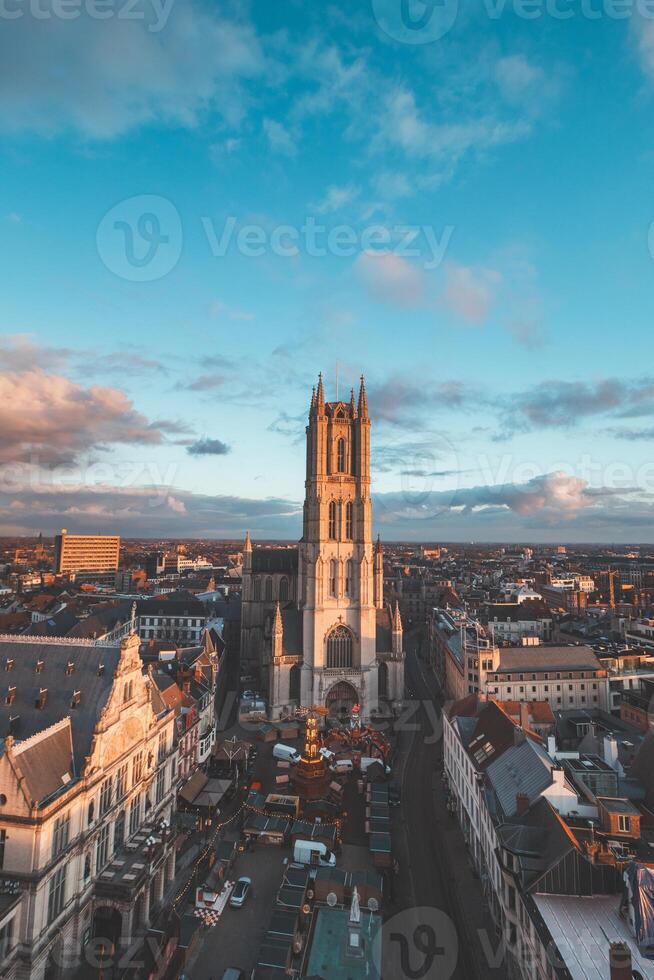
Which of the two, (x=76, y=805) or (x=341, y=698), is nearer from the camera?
(x=76, y=805)

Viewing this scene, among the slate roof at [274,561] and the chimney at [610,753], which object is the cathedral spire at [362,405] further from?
the chimney at [610,753]

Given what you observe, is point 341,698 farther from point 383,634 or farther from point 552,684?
point 552,684

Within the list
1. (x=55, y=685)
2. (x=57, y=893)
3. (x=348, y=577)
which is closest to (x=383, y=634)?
(x=348, y=577)

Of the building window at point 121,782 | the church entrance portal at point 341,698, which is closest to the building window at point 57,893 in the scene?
the building window at point 121,782

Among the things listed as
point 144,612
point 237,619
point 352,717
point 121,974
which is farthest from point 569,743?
point 144,612

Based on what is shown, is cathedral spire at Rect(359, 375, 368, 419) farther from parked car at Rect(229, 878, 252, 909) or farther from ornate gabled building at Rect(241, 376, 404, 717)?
parked car at Rect(229, 878, 252, 909)
